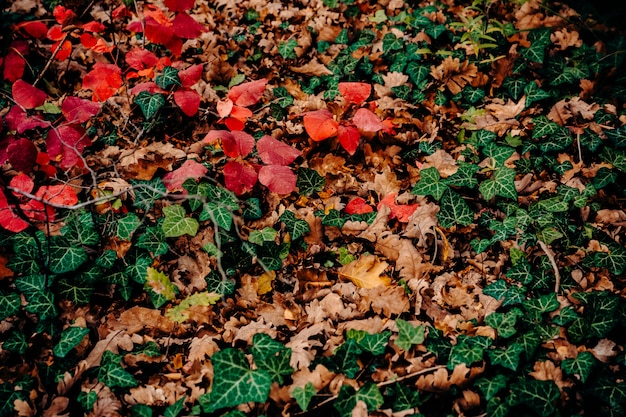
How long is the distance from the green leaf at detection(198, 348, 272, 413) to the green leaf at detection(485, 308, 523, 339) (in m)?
1.29

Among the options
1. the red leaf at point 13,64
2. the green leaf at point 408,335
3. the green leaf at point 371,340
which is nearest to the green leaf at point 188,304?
the green leaf at point 371,340

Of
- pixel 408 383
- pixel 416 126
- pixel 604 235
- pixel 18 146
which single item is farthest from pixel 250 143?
pixel 604 235

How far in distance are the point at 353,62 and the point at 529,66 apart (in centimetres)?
153

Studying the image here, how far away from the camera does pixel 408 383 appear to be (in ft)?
6.35

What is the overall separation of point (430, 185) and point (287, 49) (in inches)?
81.6

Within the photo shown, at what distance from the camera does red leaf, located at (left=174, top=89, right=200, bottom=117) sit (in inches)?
111

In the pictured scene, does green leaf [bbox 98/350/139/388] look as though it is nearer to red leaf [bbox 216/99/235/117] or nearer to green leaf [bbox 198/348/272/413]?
green leaf [bbox 198/348/272/413]

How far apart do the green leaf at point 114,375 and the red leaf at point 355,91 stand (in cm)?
249

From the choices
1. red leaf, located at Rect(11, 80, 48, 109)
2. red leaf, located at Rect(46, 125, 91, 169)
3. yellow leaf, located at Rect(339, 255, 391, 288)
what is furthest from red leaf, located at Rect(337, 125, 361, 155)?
red leaf, located at Rect(11, 80, 48, 109)

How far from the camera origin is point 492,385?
6.06 ft

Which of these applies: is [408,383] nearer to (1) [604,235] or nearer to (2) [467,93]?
(1) [604,235]

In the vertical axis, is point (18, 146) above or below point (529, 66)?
below

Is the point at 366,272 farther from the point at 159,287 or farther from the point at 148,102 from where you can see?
the point at 148,102

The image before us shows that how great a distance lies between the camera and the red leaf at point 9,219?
2.40 meters
